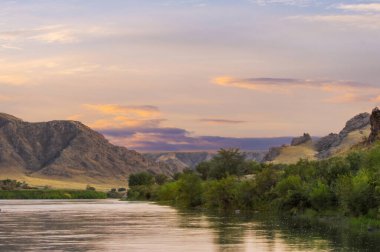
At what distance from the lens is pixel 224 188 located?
120 meters

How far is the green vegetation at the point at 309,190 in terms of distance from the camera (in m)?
69.7

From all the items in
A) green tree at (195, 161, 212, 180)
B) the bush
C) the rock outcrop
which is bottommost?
the bush

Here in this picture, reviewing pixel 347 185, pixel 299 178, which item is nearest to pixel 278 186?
pixel 299 178

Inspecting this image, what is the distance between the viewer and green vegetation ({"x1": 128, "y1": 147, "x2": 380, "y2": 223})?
229 feet

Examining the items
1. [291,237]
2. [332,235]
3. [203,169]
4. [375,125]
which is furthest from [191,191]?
[291,237]

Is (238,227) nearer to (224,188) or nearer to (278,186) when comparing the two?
(278,186)

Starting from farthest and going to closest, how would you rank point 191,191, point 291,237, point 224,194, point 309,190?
point 191,191 → point 224,194 → point 309,190 → point 291,237

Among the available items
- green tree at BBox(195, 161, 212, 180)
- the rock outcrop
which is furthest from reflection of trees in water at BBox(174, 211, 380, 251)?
green tree at BBox(195, 161, 212, 180)

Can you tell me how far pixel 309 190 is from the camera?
88.8 meters

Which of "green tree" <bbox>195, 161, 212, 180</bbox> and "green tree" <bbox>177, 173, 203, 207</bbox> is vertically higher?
"green tree" <bbox>195, 161, 212, 180</bbox>

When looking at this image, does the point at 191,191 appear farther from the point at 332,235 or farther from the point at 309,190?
the point at 332,235

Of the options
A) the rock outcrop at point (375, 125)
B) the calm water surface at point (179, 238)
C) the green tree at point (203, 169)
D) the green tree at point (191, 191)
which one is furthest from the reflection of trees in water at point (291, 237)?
the green tree at point (203, 169)

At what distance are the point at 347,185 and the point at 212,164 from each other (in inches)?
3472

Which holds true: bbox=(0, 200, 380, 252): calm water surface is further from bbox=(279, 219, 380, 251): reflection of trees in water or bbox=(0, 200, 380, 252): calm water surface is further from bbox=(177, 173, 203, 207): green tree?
bbox=(177, 173, 203, 207): green tree
